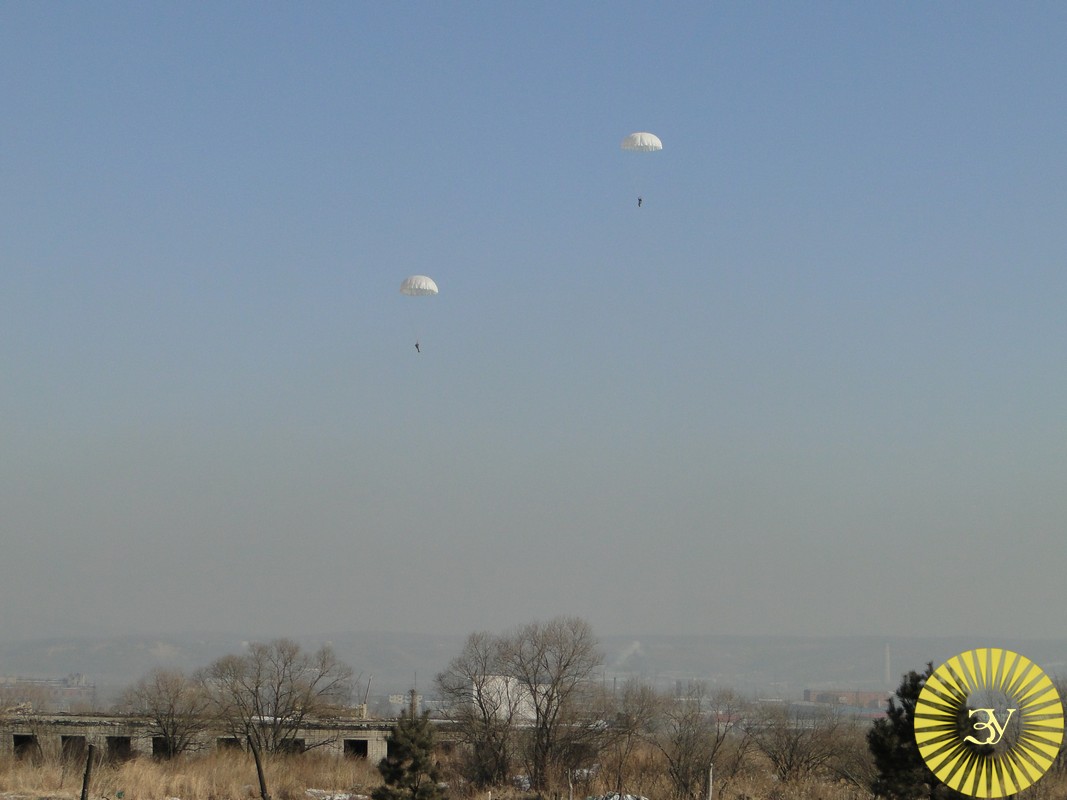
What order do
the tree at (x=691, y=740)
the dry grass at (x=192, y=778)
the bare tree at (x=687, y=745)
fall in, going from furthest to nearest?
the tree at (x=691, y=740), the bare tree at (x=687, y=745), the dry grass at (x=192, y=778)

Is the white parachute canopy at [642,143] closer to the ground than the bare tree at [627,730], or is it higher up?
higher up

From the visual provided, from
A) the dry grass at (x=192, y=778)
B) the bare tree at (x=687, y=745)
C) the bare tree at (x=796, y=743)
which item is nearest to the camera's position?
the dry grass at (x=192, y=778)

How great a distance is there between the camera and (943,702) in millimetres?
26656

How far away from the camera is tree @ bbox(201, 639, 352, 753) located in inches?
2566

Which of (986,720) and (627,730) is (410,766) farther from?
(627,730)

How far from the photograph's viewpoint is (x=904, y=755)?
32.0 metres

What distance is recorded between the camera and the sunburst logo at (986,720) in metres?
16.6

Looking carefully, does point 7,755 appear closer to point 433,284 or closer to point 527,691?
point 527,691

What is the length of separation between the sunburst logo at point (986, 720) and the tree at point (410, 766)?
1493 centimetres

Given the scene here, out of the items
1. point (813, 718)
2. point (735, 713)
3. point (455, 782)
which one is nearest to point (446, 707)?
point (455, 782)

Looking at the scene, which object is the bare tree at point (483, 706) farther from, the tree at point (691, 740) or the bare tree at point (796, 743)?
the bare tree at point (796, 743)

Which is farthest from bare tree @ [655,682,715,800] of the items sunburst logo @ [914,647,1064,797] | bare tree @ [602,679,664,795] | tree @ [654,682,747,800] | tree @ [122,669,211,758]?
sunburst logo @ [914,647,1064,797]

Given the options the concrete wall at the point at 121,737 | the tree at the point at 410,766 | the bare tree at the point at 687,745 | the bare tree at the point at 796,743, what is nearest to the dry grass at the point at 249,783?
the bare tree at the point at 687,745

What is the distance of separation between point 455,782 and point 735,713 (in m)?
20.4
